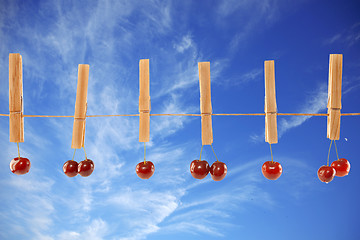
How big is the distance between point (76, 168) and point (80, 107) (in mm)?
357

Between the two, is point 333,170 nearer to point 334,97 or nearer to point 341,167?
point 341,167

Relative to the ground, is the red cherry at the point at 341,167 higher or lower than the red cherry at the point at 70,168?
lower

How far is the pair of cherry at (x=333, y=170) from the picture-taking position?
166cm

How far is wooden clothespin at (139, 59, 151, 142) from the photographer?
5.53 ft

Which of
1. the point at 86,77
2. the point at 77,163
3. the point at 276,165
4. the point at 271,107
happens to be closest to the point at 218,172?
the point at 276,165

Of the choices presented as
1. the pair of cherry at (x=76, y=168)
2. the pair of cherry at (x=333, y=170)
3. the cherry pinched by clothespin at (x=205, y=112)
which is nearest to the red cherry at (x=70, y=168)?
the pair of cherry at (x=76, y=168)

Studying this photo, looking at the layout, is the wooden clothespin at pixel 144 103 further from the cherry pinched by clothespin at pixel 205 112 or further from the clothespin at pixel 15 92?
the clothespin at pixel 15 92

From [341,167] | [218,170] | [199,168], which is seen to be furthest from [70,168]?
[341,167]

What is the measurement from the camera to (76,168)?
173cm

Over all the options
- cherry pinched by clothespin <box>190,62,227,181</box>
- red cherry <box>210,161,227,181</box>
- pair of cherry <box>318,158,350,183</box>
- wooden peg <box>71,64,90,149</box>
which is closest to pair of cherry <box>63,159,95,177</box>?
wooden peg <box>71,64,90,149</box>

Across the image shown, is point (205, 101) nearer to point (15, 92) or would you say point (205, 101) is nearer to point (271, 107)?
point (271, 107)

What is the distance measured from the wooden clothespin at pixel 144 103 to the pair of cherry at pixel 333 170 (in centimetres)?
101

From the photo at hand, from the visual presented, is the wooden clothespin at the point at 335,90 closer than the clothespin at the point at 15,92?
Yes

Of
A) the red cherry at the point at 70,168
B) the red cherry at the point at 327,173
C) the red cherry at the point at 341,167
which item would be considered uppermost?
the red cherry at the point at 70,168
